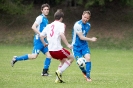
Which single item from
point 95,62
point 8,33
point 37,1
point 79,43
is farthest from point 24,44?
point 79,43

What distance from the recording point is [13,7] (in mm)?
30656

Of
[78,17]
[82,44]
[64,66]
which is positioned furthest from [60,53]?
[78,17]

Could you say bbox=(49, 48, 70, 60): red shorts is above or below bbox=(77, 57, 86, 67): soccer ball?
above

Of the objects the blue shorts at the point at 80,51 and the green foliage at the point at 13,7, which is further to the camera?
the green foliage at the point at 13,7

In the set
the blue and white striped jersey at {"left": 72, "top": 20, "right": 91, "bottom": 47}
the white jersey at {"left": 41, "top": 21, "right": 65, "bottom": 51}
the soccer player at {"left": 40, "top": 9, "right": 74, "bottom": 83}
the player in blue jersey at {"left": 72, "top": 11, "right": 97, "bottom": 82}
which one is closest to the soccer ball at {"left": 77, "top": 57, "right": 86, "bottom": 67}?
the player in blue jersey at {"left": 72, "top": 11, "right": 97, "bottom": 82}

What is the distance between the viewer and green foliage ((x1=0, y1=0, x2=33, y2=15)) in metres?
30.6

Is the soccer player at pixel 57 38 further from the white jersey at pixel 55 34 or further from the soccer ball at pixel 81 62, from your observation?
the soccer ball at pixel 81 62

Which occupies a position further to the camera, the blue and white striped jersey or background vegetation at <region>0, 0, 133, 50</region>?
background vegetation at <region>0, 0, 133, 50</region>

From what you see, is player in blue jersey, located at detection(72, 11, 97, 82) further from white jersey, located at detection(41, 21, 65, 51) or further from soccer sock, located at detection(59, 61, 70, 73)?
white jersey, located at detection(41, 21, 65, 51)

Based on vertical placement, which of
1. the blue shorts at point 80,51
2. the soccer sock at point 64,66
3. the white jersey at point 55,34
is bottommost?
the soccer sock at point 64,66

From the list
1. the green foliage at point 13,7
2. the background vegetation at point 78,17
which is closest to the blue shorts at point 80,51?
the background vegetation at point 78,17

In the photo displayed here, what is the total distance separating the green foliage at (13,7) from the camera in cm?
3064

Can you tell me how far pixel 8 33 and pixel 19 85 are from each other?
20681 mm

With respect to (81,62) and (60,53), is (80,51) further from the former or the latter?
(60,53)
